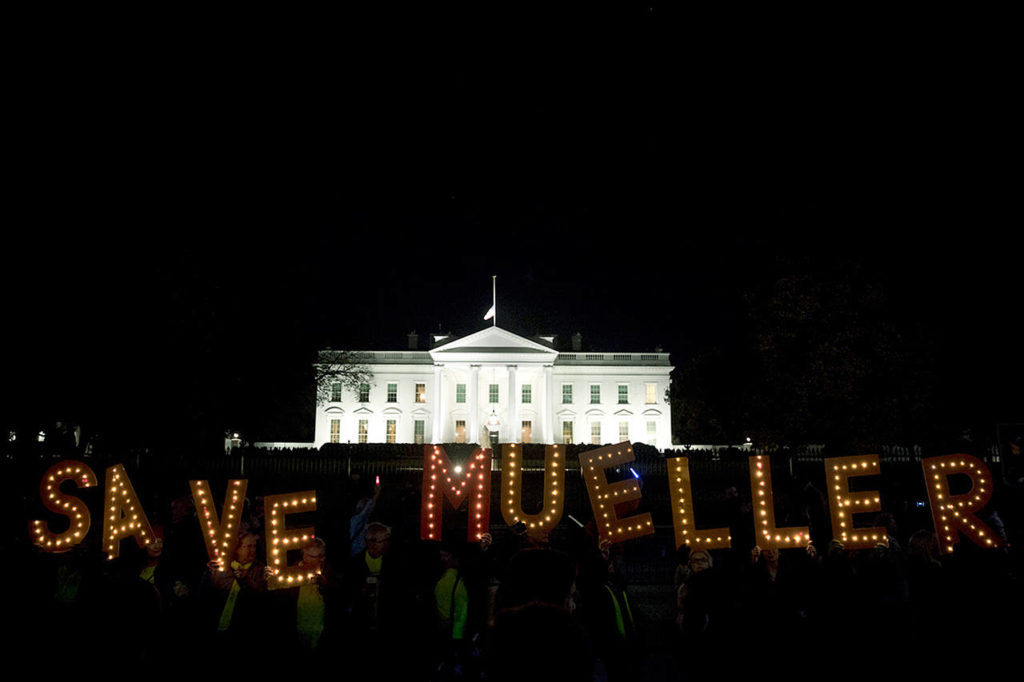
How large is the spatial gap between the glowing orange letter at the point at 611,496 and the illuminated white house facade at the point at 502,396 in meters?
52.1

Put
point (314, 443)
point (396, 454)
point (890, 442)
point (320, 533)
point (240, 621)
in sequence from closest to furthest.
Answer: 1. point (240, 621)
2. point (320, 533)
3. point (890, 442)
4. point (396, 454)
5. point (314, 443)

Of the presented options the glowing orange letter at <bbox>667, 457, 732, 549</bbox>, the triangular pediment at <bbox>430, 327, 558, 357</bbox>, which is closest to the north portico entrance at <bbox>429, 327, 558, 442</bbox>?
the triangular pediment at <bbox>430, 327, 558, 357</bbox>

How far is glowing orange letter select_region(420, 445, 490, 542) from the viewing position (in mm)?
8492

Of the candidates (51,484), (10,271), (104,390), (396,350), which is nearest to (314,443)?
(396,350)

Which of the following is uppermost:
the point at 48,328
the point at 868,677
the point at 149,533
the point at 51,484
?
the point at 48,328

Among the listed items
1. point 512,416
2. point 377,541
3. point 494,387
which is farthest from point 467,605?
point 494,387

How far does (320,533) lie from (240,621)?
7203 millimetres

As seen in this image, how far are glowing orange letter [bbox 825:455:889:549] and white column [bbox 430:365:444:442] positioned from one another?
5469 cm

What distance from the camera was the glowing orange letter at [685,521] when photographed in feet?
26.3

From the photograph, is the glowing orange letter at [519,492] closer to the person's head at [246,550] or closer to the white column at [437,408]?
the person's head at [246,550]

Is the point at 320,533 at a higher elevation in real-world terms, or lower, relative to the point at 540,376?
lower

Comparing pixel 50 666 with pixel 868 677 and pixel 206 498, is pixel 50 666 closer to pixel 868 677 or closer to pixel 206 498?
pixel 206 498

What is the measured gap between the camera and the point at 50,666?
505cm

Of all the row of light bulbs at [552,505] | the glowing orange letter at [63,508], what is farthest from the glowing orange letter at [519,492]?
the glowing orange letter at [63,508]
